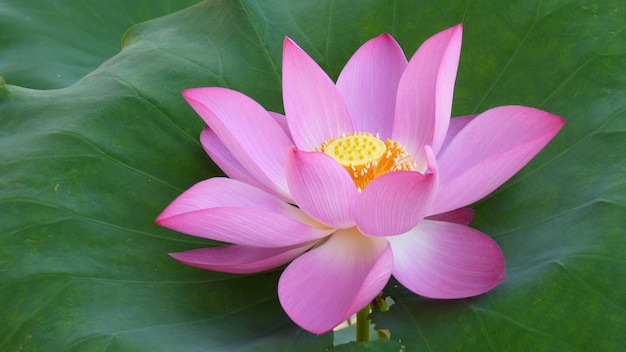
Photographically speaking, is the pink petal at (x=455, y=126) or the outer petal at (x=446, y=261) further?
the pink petal at (x=455, y=126)

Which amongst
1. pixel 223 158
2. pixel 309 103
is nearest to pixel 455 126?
pixel 309 103

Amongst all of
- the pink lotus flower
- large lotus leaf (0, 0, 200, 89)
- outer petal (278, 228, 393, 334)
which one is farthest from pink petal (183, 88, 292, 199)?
large lotus leaf (0, 0, 200, 89)

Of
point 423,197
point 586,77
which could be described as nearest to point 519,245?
point 423,197

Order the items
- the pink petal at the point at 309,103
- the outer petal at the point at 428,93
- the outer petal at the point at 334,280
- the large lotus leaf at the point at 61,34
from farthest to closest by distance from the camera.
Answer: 1. the large lotus leaf at the point at 61,34
2. the pink petal at the point at 309,103
3. the outer petal at the point at 428,93
4. the outer petal at the point at 334,280

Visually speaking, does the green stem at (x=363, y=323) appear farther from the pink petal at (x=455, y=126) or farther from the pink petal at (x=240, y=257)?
the pink petal at (x=455, y=126)

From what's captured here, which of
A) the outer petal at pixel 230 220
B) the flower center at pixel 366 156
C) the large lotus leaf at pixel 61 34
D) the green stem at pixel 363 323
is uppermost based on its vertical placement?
the outer petal at pixel 230 220

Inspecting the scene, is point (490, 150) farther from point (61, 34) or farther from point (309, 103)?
point (61, 34)

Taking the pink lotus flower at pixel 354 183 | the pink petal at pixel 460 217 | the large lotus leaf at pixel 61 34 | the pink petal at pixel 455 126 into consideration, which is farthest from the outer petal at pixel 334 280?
the large lotus leaf at pixel 61 34
